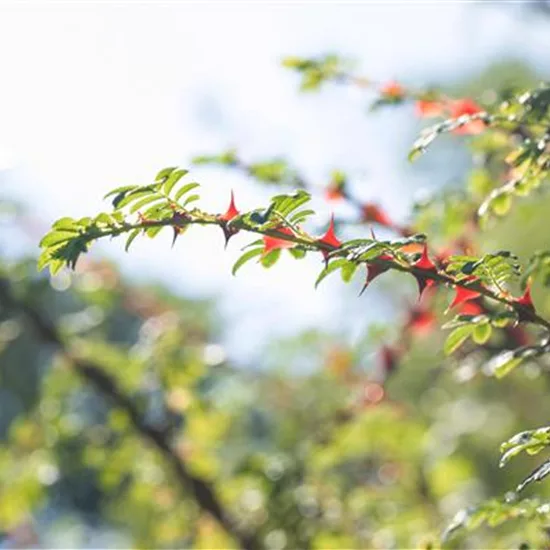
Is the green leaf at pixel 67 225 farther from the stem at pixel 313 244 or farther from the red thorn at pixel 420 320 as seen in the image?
the red thorn at pixel 420 320

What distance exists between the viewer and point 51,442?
194 centimetres

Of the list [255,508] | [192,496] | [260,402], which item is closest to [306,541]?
[255,508]

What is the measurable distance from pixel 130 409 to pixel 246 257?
3.37 feet

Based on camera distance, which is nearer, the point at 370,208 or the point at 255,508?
the point at 370,208

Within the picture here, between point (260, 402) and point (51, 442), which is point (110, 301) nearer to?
point (51, 442)

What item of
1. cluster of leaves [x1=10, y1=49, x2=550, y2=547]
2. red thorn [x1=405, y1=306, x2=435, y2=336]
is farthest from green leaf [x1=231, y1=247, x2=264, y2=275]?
red thorn [x1=405, y1=306, x2=435, y2=336]

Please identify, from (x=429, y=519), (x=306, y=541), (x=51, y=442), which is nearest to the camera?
(x=306, y=541)

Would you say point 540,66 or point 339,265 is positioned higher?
point 540,66

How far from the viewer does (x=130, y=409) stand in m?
1.87

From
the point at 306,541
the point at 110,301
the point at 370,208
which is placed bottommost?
the point at 306,541

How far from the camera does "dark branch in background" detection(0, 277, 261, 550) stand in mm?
1844

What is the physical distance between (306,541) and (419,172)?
5461 millimetres

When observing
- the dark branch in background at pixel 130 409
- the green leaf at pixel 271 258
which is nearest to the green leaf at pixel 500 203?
the green leaf at pixel 271 258

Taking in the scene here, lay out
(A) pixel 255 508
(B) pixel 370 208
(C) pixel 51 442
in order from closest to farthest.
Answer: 1. (B) pixel 370 208
2. (A) pixel 255 508
3. (C) pixel 51 442
